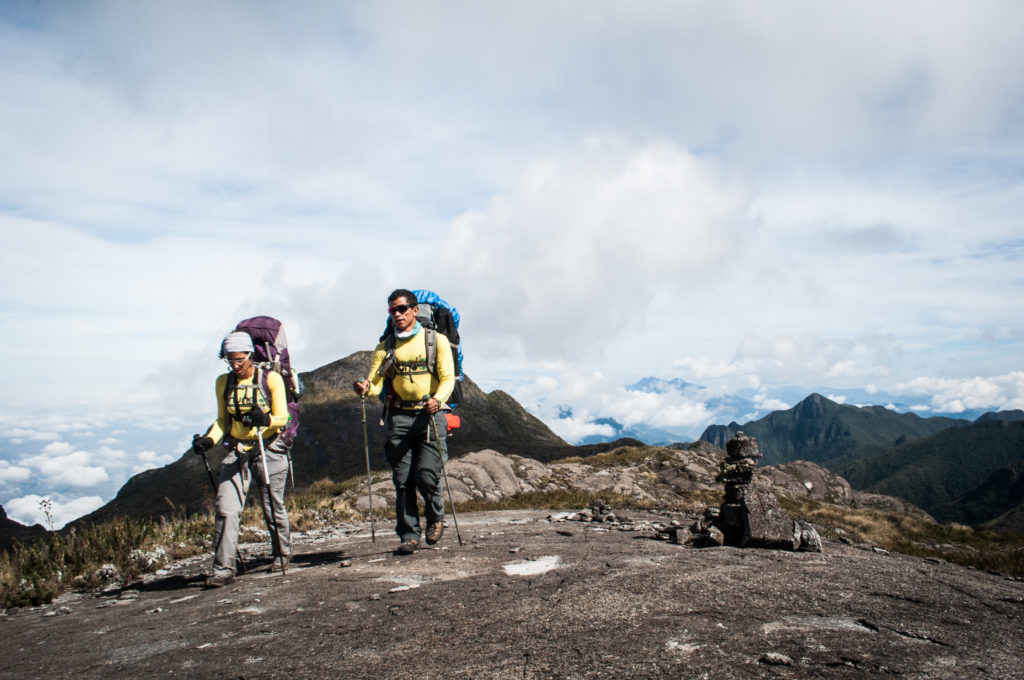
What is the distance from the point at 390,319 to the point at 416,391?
1239mm

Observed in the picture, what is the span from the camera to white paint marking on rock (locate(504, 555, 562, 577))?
7059 millimetres

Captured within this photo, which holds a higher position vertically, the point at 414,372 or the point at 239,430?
the point at 414,372

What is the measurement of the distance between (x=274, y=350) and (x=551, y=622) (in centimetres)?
608

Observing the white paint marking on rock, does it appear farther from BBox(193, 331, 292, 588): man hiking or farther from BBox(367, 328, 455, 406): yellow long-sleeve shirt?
BBox(193, 331, 292, 588): man hiking

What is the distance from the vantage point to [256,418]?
794 centimetres

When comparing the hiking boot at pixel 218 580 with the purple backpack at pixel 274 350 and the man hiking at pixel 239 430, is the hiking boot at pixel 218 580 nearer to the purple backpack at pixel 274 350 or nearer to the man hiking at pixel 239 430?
the man hiking at pixel 239 430

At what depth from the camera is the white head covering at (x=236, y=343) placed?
8.15 metres

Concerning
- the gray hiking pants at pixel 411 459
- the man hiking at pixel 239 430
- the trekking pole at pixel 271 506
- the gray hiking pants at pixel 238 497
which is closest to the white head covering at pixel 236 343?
the man hiking at pixel 239 430

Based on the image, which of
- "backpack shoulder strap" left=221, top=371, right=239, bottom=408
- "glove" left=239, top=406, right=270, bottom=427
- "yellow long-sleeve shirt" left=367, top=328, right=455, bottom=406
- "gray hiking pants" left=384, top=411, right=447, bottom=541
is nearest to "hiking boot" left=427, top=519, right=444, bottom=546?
"gray hiking pants" left=384, top=411, right=447, bottom=541

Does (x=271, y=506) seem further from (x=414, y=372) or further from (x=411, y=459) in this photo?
(x=414, y=372)

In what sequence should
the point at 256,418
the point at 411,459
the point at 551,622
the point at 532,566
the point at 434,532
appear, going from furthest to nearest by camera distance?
1. the point at 434,532
2. the point at 411,459
3. the point at 256,418
4. the point at 532,566
5. the point at 551,622

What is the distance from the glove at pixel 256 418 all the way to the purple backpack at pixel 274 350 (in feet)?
2.23

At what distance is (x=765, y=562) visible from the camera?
23.3 ft

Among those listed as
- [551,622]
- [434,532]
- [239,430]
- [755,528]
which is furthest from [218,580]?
[755,528]
